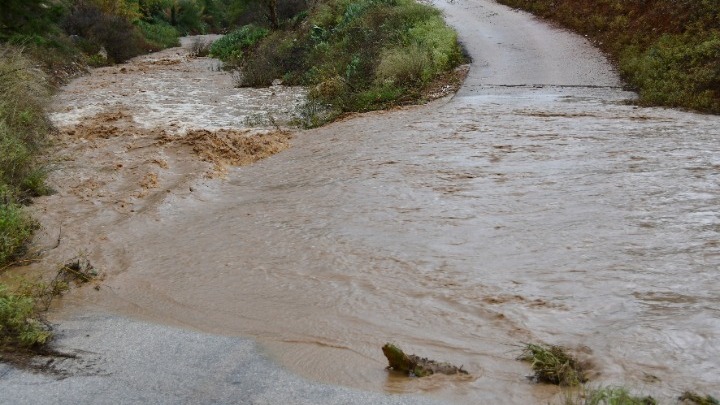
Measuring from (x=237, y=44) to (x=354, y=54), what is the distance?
11.3 metres

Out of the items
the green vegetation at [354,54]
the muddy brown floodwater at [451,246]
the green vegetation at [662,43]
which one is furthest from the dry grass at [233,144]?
the green vegetation at [662,43]

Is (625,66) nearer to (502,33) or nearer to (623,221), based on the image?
(502,33)

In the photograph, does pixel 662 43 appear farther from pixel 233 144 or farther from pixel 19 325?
pixel 19 325

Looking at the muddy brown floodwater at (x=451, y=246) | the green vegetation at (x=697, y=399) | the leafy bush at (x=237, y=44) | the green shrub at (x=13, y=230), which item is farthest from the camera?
the leafy bush at (x=237, y=44)

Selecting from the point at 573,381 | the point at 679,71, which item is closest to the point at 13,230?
the point at 573,381

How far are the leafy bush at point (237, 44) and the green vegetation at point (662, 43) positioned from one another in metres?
12.9

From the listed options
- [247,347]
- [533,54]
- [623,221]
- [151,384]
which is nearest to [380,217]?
[623,221]

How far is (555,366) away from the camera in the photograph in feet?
15.4

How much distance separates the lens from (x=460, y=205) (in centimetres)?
875

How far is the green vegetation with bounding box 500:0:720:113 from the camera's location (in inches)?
519

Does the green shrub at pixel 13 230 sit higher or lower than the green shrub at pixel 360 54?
lower

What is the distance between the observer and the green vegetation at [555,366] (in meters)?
4.64

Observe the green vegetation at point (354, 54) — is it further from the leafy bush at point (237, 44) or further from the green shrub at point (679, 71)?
the green shrub at point (679, 71)

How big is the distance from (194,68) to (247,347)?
73.3 ft
